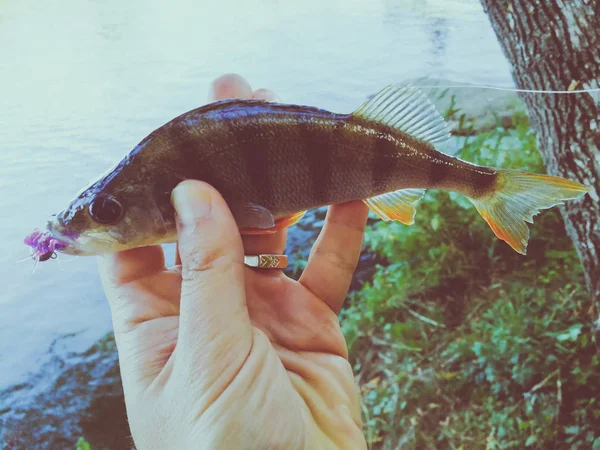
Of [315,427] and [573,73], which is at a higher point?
[573,73]

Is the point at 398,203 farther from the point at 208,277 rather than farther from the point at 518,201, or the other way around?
the point at 208,277

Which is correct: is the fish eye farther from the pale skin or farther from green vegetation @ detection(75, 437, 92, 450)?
green vegetation @ detection(75, 437, 92, 450)

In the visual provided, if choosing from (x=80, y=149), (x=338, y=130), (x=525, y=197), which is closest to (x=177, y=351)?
(x=338, y=130)

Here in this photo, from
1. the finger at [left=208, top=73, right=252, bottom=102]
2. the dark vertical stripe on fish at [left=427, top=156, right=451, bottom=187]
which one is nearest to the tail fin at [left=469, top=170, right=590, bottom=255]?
the dark vertical stripe on fish at [left=427, top=156, right=451, bottom=187]

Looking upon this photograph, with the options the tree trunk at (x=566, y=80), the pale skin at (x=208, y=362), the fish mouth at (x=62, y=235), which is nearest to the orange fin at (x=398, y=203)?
the pale skin at (x=208, y=362)

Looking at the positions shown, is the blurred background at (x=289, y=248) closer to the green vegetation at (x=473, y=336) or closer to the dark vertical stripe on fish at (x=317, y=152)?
the green vegetation at (x=473, y=336)

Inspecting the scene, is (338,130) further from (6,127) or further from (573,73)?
(6,127)
